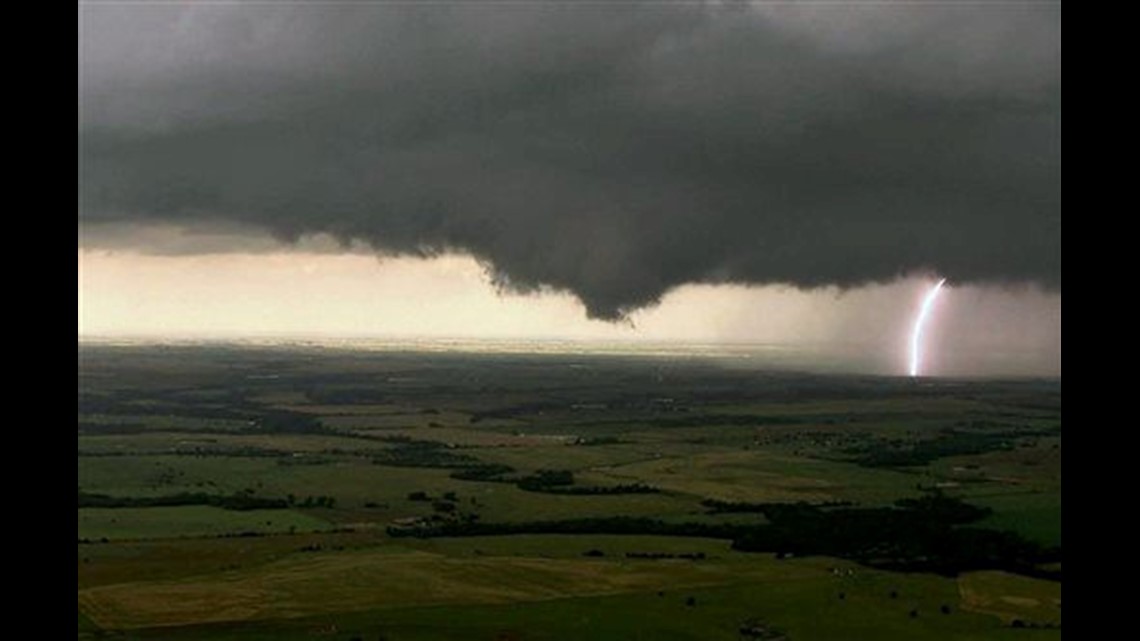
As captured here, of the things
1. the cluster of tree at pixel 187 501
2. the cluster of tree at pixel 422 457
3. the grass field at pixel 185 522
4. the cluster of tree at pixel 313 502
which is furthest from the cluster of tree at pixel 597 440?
the grass field at pixel 185 522

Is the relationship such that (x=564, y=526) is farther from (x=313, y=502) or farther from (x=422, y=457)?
(x=422, y=457)

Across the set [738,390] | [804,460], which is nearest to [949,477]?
[804,460]

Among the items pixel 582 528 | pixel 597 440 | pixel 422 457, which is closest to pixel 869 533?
pixel 582 528

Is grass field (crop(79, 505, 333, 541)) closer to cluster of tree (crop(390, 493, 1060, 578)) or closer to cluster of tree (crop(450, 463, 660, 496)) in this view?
cluster of tree (crop(390, 493, 1060, 578))

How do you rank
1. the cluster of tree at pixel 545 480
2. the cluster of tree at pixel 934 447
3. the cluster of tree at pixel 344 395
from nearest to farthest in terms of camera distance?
the cluster of tree at pixel 545 480
the cluster of tree at pixel 934 447
the cluster of tree at pixel 344 395

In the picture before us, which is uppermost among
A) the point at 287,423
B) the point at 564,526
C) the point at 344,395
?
the point at 344,395

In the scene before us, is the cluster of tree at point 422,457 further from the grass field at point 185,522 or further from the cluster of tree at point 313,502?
the grass field at point 185,522

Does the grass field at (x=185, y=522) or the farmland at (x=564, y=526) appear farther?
the grass field at (x=185, y=522)
